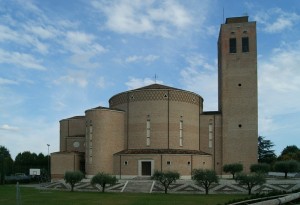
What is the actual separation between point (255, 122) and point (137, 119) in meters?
16.7

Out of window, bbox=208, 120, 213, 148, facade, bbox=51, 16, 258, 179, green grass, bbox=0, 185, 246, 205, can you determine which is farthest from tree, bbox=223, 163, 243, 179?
green grass, bbox=0, 185, 246, 205

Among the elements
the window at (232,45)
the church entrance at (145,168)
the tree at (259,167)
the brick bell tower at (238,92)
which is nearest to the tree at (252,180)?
the tree at (259,167)

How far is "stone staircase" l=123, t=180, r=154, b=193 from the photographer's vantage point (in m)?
44.3

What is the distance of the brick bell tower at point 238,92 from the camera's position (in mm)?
58844

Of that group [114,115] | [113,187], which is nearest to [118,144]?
[114,115]

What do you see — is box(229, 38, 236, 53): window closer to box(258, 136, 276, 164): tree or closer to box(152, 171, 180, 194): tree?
box(152, 171, 180, 194): tree

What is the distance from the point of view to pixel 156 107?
56938 mm

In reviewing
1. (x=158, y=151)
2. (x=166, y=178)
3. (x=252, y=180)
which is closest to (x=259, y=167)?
(x=158, y=151)

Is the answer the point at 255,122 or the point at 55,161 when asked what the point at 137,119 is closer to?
the point at 55,161

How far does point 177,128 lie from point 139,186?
13445mm

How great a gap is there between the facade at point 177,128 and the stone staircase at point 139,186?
18.6 ft

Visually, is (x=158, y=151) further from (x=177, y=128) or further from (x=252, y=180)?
(x=252, y=180)

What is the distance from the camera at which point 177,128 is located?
2254 inches

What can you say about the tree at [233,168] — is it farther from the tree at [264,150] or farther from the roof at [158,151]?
the tree at [264,150]
